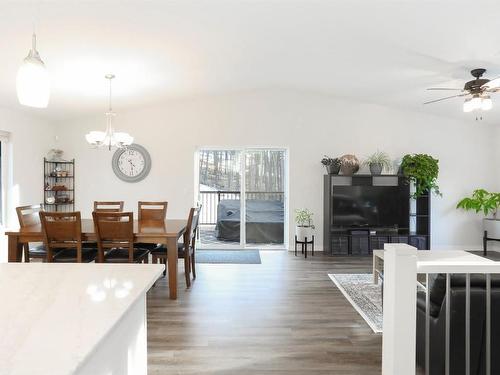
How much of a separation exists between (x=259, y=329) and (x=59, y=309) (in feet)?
7.21

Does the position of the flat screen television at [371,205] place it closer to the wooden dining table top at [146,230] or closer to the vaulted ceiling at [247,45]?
the vaulted ceiling at [247,45]

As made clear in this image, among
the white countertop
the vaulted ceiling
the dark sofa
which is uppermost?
the vaulted ceiling

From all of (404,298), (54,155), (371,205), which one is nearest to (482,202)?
(371,205)

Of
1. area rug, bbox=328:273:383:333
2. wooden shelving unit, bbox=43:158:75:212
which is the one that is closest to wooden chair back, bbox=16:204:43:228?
wooden shelving unit, bbox=43:158:75:212

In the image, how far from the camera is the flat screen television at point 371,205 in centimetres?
636

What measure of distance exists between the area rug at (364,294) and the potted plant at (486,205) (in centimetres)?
274

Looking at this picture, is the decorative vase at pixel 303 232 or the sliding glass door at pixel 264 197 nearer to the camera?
the decorative vase at pixel 303 232

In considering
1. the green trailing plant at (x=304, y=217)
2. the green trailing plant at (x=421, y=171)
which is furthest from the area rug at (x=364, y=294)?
the green trailing plant at (x=421, y=171)

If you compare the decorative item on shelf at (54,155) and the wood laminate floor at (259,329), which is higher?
the decorative item on shelf at (54,155)

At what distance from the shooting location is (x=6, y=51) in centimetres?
360

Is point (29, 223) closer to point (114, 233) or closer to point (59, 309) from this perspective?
point (114, 233)

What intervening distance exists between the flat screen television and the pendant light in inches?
212

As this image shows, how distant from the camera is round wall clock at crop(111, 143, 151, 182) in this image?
661cm

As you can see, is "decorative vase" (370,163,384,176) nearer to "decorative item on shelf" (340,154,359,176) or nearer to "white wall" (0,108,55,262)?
"decorative item on shelf" (340,154,359,176)
